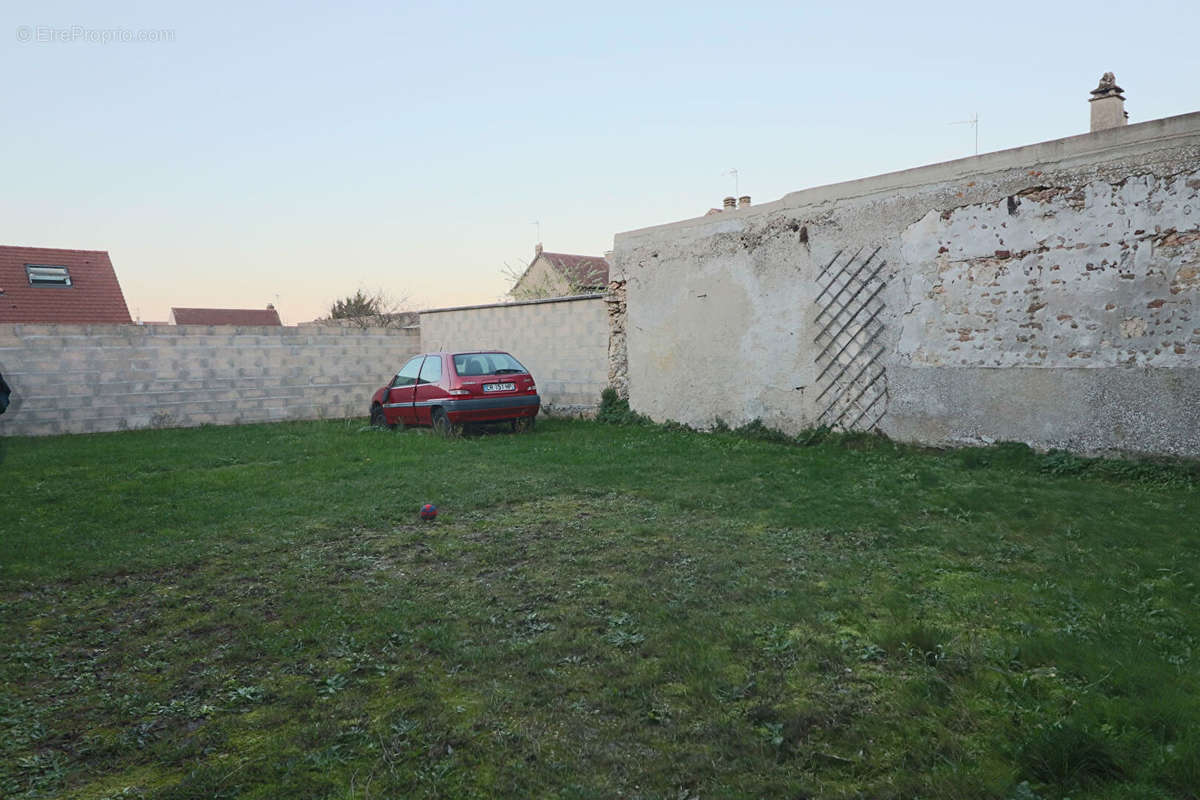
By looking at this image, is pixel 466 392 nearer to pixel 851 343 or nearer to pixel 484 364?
pixel 484 364

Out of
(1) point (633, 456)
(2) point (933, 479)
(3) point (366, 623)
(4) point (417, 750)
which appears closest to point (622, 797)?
(4) point (417, 750)

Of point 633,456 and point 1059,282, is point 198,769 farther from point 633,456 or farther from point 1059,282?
point 1059,282

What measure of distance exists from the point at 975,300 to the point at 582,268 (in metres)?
26.3

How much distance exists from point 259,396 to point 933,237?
13105 millimetres

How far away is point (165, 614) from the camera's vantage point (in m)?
4.50

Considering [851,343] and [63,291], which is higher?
[63,291]

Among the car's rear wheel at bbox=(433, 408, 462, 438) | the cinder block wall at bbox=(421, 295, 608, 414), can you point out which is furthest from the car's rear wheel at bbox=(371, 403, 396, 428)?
the cinder block wall at bbox=(421, 295, 608, 414)

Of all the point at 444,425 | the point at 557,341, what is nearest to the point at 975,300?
the point at 444,425

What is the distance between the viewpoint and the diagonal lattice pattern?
9812 millimetres

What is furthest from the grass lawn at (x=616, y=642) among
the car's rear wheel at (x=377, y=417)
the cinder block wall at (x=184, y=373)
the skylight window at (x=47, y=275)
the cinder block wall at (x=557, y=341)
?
the skylight window at (x=47, y=275)

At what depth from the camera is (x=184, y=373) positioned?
15031 mm

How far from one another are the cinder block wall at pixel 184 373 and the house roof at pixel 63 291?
11.5m

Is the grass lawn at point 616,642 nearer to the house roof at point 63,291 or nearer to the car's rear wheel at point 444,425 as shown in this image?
the car's rear wheel at point 444,425

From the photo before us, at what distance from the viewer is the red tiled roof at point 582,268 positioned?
104ft
